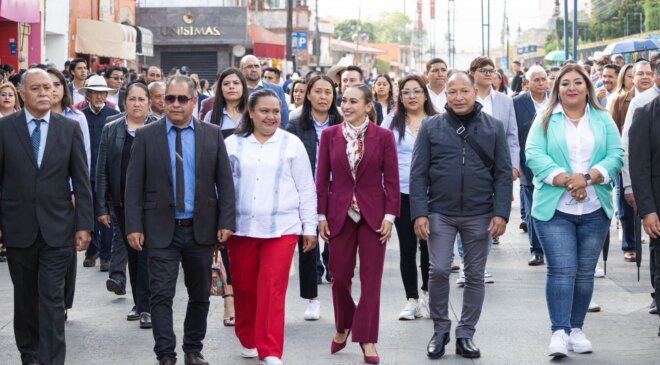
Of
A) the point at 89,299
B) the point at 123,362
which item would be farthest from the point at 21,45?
the point at 123,362

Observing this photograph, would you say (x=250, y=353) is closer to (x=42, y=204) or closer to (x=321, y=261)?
(x=42, y=204)

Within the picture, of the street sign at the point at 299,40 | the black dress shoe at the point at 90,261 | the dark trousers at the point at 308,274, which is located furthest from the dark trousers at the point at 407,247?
the street sign at the point at 299,40

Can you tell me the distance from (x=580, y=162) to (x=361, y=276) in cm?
169

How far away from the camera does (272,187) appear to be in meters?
8.12

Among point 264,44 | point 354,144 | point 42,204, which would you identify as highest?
point 264,44

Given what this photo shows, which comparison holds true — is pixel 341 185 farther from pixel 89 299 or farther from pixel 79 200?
pixel 89 299

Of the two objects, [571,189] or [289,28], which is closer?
[571,189]

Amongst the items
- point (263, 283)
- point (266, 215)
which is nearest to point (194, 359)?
point (263, 283)

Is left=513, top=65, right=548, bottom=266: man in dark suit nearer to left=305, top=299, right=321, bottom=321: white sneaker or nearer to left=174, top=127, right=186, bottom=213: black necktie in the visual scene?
left=305, top=299, right=321, bottom=321: white sneaker

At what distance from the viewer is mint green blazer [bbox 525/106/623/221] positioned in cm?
832

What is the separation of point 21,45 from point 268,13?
168 feet

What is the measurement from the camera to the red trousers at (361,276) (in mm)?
8281

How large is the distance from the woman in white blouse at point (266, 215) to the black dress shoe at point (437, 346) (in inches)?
41.4

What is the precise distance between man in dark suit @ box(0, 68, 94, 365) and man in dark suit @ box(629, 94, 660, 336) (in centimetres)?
366
